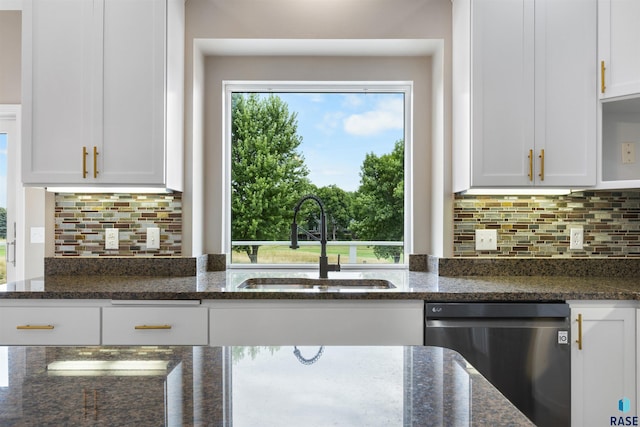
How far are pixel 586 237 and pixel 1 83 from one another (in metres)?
3.77

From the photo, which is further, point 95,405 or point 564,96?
point 564,96

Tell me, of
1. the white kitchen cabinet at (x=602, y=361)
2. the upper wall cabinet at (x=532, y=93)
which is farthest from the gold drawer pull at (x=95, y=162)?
the white kitchen cabinet at (x=602, y=361)

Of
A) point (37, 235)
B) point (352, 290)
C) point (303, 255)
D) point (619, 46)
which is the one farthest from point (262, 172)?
point (619, 46)

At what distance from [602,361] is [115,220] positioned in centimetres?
260

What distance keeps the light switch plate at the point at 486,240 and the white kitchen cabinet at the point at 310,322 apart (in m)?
0.76

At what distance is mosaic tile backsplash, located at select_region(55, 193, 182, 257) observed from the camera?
Result: 2656 mm

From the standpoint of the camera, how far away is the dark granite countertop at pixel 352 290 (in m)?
2.04

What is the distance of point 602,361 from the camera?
2.06 m

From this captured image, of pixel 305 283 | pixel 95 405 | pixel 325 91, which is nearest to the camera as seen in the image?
pixel 95 405

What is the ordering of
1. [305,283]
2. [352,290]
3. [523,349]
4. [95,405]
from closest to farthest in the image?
[95,405], [523,349], [352,290], [305,283]

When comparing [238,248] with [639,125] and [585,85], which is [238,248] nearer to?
[585,85]

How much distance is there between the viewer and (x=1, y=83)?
9.91 feet

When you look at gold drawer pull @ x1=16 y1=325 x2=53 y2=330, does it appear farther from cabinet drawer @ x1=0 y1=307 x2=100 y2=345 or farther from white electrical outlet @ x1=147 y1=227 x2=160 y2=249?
white electrical outlet @ x1=147 y1=227 x2=160 y2=249

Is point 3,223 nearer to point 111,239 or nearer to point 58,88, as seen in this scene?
point 111,239
